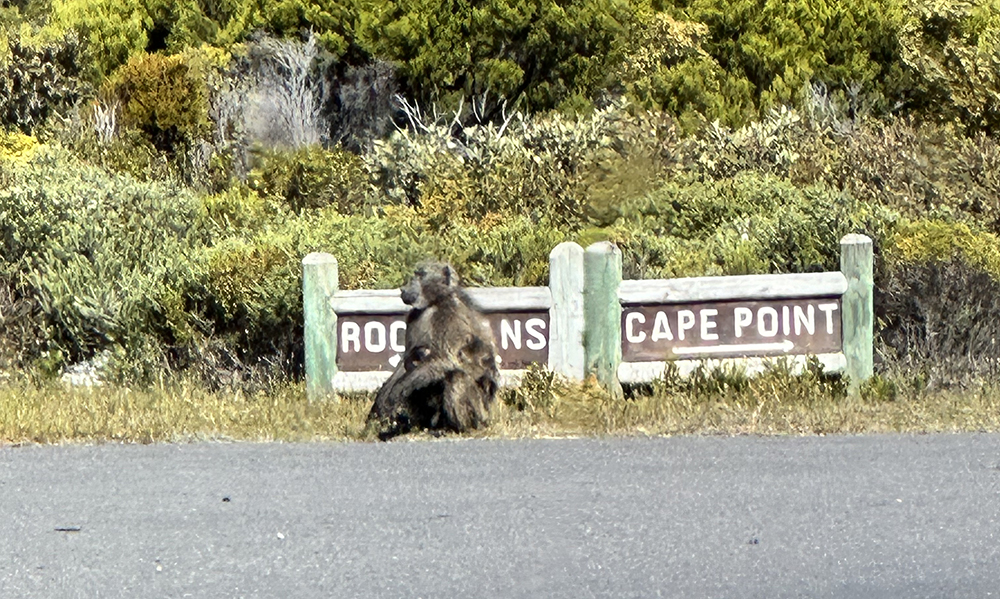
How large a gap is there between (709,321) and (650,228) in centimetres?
478

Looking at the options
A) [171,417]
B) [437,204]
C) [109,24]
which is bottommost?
[171,417]

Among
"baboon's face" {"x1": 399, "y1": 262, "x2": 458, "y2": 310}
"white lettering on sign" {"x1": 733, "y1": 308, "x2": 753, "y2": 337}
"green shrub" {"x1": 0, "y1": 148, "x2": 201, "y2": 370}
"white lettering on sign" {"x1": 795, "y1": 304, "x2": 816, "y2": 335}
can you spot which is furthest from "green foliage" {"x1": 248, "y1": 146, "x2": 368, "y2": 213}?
"baboon's face" {"x1": 399, "y1": 262, "x2": 458, "y2": 310}

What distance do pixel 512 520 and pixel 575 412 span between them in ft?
11.1

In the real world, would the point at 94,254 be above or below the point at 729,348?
above

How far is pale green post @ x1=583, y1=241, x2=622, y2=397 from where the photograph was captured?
10719 millimetres

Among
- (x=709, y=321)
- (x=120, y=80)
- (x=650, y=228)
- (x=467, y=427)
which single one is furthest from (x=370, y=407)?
(x=120, y=80)

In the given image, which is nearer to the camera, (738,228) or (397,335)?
(397,335)

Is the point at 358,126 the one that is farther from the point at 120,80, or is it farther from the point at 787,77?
the point at 787,77

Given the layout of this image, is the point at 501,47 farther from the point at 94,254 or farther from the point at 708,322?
the point at 708,322

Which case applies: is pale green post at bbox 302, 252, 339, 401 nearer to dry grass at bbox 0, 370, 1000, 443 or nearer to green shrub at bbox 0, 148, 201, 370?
dry grass at bbox 0, 370, 1000, 443

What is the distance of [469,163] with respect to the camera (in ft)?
63.2

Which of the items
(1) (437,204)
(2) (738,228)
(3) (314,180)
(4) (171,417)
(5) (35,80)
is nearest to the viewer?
(4) (171,417)

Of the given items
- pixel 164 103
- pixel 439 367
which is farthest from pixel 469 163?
pixel 439 367

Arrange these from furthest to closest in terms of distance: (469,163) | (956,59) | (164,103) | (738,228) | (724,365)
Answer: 1. (164,103)
2. (956,59)
3. (469,163)
4. (738,228)
5. (724,365)
